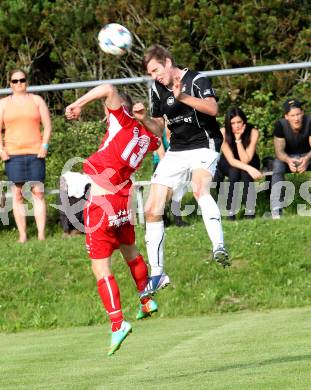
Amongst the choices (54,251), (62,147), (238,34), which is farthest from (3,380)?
(238,34)

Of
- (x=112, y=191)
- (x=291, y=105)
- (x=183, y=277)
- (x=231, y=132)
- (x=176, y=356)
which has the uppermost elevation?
(x=291, y=105)

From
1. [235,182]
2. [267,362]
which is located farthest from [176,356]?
[235,182]

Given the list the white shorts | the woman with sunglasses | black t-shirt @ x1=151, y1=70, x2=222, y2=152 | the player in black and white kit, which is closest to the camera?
the player in black and white kit

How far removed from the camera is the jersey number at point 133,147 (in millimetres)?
10359

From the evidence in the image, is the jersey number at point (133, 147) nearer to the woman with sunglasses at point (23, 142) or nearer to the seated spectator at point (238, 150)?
the woman with sunglasses at point (23, 142)

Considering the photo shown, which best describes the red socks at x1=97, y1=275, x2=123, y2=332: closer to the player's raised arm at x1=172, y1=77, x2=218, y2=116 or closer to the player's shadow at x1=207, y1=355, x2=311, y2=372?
the player's shadow at x1=207, y1=355, x2=311, y2=372

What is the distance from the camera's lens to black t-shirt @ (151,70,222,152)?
36.6 feet

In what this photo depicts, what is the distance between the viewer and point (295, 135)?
15.6 m

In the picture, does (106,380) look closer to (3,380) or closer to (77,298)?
(3,380)

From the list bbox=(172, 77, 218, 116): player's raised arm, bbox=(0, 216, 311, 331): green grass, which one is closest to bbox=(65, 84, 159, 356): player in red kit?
bbox=(172, 77, 218, 116): player's raised arm

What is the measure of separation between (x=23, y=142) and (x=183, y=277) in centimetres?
253

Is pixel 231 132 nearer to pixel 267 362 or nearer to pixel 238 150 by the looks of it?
pixel 238 150

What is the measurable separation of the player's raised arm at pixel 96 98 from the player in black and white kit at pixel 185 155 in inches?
29.1

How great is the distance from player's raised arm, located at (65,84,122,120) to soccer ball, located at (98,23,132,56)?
2.61 ft
